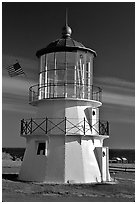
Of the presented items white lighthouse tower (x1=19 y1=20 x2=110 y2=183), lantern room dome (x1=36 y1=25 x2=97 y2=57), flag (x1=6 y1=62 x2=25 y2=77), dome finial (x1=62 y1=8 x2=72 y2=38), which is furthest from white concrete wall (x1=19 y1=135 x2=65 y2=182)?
dome finial (x1=62 y1=8 x2=72 y2=38)

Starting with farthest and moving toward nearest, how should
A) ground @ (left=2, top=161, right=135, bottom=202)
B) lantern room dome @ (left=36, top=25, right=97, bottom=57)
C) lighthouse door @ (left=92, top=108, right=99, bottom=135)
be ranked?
lighthouse door @ (left=92, top=108, right=99, bottom=135), lantern room dome @ (left=36, top=25, right=97, bottom=57), ground @ (left=2, top=161, right=135, bottom=202)

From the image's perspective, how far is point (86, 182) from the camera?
58.6ft

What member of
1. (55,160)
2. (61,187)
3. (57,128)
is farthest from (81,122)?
(61,187)

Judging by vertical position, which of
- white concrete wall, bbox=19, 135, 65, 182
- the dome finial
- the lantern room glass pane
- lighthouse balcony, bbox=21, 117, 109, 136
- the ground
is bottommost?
the ground

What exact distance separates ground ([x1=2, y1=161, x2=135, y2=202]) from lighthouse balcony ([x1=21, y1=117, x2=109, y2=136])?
2.84m

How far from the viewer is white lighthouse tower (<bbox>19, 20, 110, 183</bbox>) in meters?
17.9

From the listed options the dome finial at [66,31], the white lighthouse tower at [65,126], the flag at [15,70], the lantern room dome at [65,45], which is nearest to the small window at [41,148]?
the white lighthouse tower at [65,126]

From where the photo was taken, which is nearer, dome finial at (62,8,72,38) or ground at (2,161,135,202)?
ground at (2,161,135,202)

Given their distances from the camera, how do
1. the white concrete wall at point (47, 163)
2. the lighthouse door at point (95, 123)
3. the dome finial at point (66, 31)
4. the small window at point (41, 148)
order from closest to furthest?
the white concrete wall at point (47, 163)
the small window at point (41, 148)
the lighthouse door at point (95, 123)
the dome finial at point (66, 31)

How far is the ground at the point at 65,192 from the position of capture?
14.1 meters

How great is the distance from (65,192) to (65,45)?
799 centimetres

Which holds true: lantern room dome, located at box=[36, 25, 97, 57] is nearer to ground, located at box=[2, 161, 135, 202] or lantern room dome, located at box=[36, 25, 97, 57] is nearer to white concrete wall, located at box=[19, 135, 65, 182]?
white concrete wall, located at box=[19, 135, 65, 182]

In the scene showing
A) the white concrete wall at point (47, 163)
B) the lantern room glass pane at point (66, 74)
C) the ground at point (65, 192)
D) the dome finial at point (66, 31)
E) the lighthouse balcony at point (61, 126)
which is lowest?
the ground at point (65, 192)

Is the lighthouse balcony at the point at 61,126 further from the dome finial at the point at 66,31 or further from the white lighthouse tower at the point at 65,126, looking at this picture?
the dome finial at the point at 66,31
